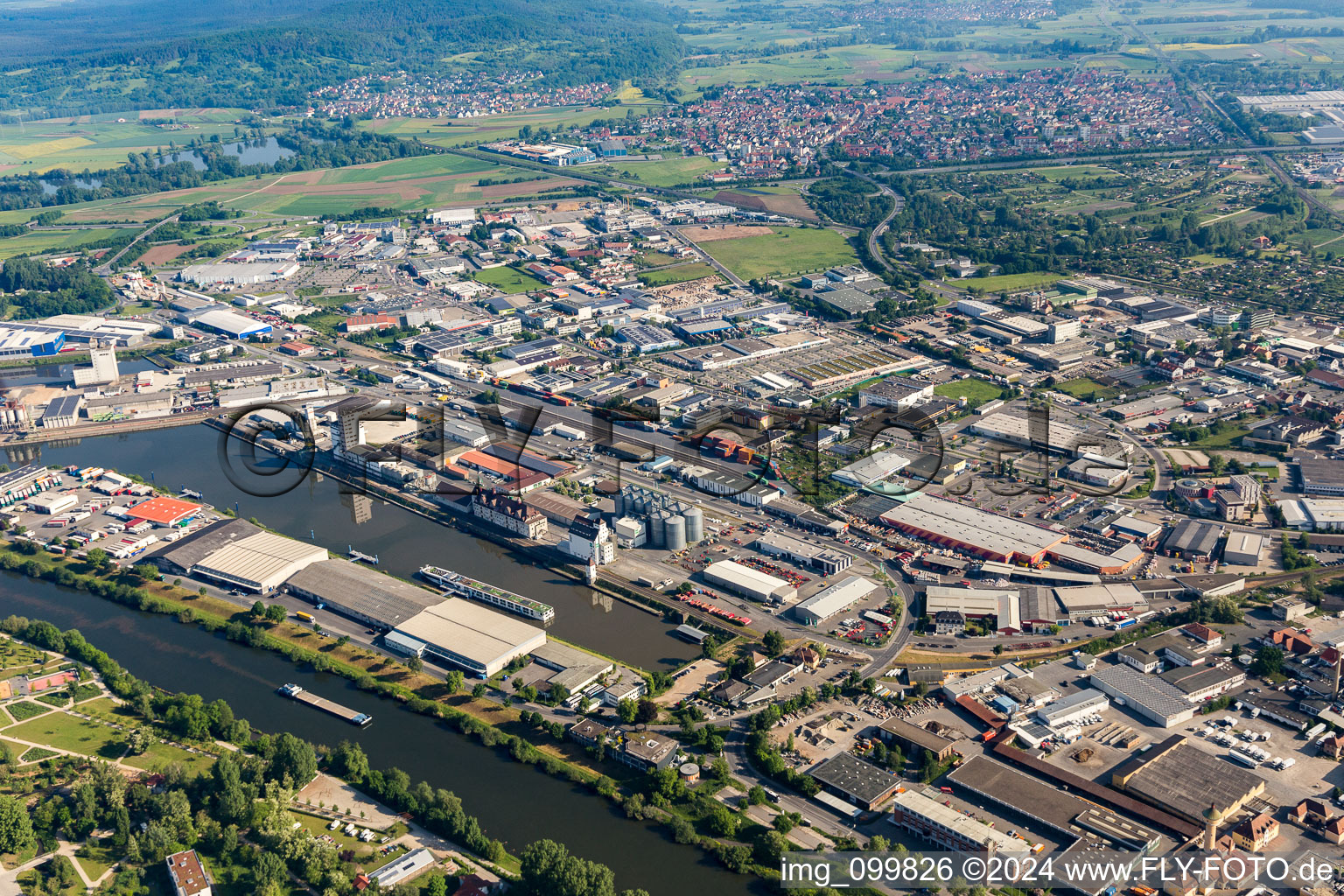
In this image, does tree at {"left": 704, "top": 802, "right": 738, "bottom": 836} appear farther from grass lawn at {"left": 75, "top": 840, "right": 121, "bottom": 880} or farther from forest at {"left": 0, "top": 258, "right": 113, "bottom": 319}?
forest at {"left": 0, "top": 258, "right": 113, "bottom": 319}

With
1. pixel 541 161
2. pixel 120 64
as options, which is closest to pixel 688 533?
pixel 541 161

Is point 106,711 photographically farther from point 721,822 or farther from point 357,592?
point 721,822

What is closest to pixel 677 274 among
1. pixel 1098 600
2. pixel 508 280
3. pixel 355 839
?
pixel 508 280

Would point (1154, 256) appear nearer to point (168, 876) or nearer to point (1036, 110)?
point (1036, 110)

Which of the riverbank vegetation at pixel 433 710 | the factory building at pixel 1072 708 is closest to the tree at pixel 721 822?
the riverbank vegetation at pixel 433 710

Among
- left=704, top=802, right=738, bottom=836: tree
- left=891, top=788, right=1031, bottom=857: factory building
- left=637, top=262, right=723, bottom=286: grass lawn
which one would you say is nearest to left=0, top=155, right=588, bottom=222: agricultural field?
left=637, top=262, right=723, bottom=286: grass lawn

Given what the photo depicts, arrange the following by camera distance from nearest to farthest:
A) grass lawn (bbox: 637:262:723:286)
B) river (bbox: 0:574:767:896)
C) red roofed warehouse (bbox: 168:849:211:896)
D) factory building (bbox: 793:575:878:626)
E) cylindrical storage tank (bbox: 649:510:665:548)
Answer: red roofed warehouse (bbox: 168:849:211:896) → river (bbox: 0:574:767:896) → factory building (bbox: 793:575:878:626) → cylindrical storage tank (bbox: 649:510:665:548) → grass lawn (bbox: 637:262:723:286)

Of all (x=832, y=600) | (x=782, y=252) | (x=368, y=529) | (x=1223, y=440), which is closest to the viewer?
(x=832, y=600)
